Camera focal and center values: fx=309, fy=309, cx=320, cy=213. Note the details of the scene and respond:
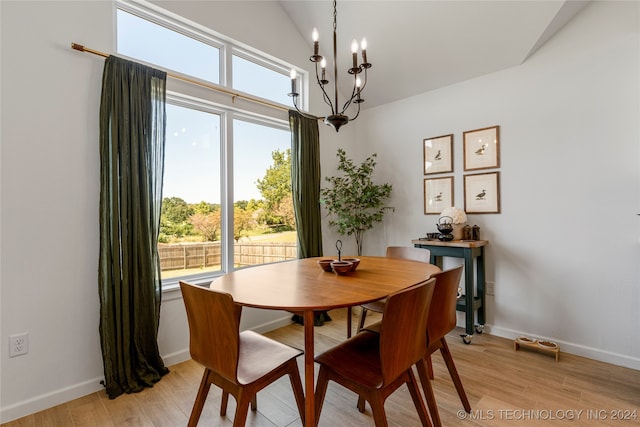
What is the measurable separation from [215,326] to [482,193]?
2.77m

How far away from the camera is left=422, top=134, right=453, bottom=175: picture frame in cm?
323

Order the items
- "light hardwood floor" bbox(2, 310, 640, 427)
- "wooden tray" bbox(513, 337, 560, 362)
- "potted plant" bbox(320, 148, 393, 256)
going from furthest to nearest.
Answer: "potted plant" bbox(320, 148, 393, 256), "wooden tray" bbox(513, 337, 560, 362), "light hardwood floor" bbox(2, 310, 640, 427)

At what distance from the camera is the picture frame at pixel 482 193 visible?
2.94 m

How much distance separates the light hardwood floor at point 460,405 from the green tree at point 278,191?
62.9 inches

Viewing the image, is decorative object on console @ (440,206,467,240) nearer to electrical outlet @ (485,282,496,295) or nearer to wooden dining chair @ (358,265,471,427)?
electrical outlet @ (485,282,496,295)

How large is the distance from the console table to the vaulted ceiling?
1.69 metres

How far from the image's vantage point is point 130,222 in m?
2.13

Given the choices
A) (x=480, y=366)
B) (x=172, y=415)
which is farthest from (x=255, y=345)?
(x=480, y=366)

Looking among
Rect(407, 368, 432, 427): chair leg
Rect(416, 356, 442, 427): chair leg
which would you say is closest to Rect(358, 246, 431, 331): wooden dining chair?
Rect(416, 356, 442, 427): chair leg

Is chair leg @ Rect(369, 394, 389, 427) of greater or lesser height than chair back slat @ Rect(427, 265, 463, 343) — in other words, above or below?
below

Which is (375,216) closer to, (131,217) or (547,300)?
(547,300)

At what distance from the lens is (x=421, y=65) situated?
10.5ft

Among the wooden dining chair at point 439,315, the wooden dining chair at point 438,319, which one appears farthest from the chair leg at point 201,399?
the wooden dining chair at point 439,315

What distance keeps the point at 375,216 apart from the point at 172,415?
2.62m
